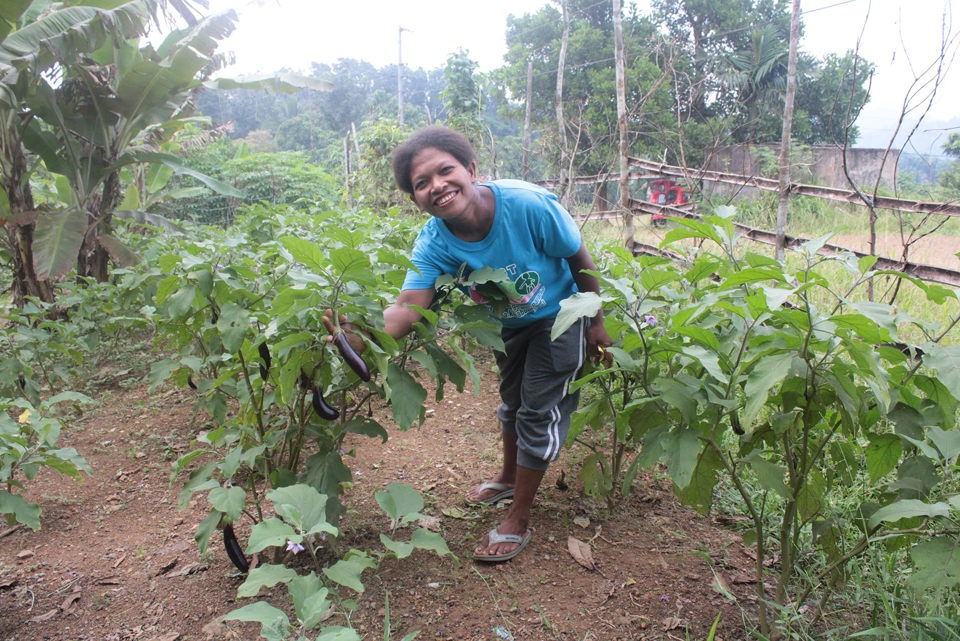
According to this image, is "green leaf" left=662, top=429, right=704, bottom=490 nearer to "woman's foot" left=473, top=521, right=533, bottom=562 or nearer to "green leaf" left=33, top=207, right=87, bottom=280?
"woman's foot" left=473, top=521, right=533, bottom=562

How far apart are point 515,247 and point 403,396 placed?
65 centimetres

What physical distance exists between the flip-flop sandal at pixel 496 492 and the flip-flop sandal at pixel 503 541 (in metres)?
0.34

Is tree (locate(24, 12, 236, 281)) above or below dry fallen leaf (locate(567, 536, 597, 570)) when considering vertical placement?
above

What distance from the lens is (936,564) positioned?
4.00 ft

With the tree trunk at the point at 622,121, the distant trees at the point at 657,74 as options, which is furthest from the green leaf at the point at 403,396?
the distant trees at the point at 657,74

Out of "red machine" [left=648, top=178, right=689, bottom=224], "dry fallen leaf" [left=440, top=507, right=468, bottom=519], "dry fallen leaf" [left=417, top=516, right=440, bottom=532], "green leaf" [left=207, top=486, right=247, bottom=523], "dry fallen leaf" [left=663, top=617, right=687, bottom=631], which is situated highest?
"green leaf" [left=207, top=486, right=247, bottom=523]

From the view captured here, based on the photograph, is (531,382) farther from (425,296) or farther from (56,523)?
(56,523)

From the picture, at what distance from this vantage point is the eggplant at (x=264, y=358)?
6.14 feet

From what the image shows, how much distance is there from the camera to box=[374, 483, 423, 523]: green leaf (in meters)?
1.59

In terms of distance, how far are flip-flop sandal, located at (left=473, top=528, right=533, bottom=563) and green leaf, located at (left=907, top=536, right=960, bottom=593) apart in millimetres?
1229

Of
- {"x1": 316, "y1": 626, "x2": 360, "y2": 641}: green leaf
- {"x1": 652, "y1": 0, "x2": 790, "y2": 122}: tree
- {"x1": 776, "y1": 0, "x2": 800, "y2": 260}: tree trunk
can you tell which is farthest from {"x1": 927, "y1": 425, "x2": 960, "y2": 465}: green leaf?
{"x1": 652, "y1": 0, "x2": 790, "y2": 122}: tree

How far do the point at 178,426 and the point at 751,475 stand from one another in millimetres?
3065

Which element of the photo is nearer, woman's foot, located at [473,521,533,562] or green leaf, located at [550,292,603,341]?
green leaf, located at [550,292,603,341]

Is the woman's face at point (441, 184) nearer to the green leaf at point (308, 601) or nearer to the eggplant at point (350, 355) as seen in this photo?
the eggplant at point (350, 355)
